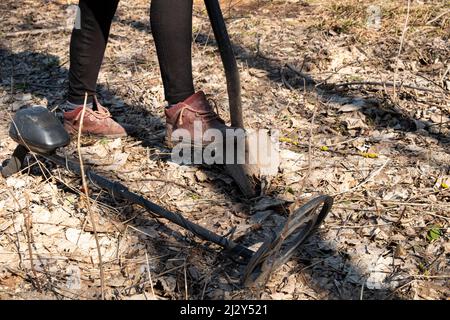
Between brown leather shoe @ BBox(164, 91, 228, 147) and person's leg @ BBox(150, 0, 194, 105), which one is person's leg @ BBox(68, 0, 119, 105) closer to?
person's leg @ BBox(150, 0, 194, 105)

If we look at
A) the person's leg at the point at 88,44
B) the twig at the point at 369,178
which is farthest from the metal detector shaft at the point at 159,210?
the twig at the point at 369,178

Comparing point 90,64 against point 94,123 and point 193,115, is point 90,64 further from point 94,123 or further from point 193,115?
point 193,115

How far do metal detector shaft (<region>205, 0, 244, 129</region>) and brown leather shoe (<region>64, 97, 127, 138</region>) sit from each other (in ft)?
2.34

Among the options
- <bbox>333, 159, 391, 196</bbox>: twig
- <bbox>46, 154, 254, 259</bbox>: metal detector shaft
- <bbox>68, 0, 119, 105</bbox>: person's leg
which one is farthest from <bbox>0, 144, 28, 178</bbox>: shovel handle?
<bbox>333, 159, 391, 196</bbox>: twig

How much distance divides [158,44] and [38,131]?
2.04 feet

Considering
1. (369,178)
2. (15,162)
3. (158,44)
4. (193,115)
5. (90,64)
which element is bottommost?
(369,178)

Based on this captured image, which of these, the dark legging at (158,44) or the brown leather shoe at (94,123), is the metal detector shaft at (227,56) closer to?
the dark legging at (158,44)

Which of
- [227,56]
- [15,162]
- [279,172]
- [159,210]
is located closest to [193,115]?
Answer: [227,56]

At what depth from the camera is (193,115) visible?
2693mm

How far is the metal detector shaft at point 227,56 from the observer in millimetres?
2525

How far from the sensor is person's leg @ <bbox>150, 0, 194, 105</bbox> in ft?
8.41

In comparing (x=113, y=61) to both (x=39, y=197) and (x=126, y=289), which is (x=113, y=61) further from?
(x=126, y=289)

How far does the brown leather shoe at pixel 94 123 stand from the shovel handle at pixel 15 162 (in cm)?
38

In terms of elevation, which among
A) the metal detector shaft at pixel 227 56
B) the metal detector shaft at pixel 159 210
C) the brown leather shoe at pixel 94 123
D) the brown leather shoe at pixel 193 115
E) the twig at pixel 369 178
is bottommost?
the twig at pixel 369 178
